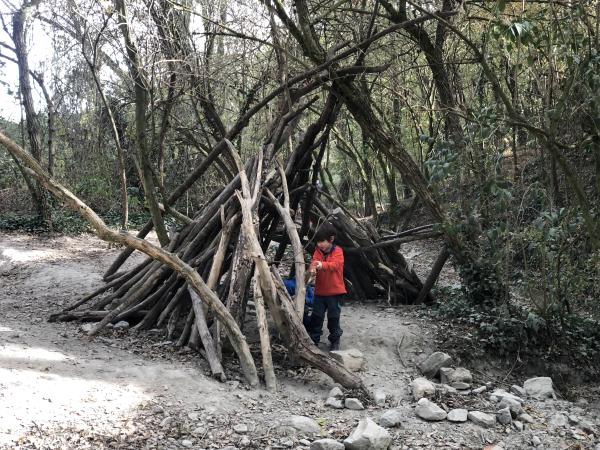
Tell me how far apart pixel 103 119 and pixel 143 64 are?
8.28m

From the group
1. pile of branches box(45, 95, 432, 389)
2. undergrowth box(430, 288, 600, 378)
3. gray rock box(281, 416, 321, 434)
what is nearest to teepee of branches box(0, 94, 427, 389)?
pile of branches box(45, 95, 432, 389)

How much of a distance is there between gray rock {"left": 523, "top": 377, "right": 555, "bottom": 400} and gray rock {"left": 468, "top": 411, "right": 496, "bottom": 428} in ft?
3.08

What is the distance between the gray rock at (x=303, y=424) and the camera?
12.8 feet

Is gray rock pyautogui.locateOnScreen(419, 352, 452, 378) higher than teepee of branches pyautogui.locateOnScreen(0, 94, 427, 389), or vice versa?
teepee of branches pyautogui.locateOnScreen(0, 94, 427, 389)

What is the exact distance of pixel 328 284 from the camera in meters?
5.50

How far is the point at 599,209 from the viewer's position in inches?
213

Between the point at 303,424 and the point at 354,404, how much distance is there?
2.08 ft

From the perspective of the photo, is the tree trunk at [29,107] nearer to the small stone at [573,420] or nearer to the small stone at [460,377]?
the small stone at [460,377]

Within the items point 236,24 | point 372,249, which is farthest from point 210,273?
point 236,24

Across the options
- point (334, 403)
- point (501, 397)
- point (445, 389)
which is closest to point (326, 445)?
point (334, 403)

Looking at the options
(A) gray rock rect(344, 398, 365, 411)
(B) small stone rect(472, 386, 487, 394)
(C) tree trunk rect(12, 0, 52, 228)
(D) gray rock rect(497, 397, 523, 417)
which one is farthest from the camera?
(C) tree trunk rect(12, 0, 52, 228)

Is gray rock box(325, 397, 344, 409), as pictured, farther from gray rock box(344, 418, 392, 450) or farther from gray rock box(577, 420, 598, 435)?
gray rock box(577, 420, 598, 435)

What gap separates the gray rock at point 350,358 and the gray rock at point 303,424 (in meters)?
1.21

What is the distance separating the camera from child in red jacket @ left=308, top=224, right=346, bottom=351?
550cm
